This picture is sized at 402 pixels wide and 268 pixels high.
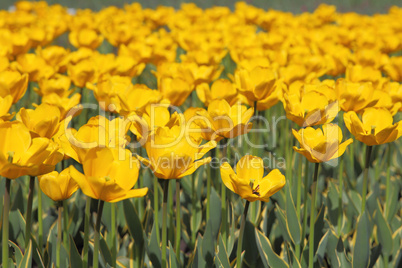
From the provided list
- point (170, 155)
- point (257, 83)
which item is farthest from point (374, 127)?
A: point (170, 155)

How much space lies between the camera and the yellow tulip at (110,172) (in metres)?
1.28

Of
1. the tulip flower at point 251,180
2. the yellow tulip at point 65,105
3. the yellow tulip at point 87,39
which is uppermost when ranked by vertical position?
the yellow tulip at point 87,39

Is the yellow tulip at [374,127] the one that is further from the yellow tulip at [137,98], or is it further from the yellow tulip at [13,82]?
the yellow tulip at [13,82]

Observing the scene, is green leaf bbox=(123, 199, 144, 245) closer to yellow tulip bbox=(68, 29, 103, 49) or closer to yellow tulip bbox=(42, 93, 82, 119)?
yellow tulip bbox=(42, 93, 82, 119)

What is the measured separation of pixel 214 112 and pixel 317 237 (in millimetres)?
745

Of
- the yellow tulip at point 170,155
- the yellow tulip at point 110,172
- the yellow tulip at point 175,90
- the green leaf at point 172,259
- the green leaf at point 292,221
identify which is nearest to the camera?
the yellow tulip at point 110,172

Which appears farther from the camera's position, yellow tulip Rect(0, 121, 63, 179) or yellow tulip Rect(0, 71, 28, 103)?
yellow tulip Rect(0, 71, 28, 103)

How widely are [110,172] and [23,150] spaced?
0.81 feet

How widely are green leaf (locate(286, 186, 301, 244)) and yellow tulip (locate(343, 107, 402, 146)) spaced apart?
38 cm

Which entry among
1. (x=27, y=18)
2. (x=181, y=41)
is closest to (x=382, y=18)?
(x=181, y=41)

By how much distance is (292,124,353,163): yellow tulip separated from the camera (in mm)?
1599

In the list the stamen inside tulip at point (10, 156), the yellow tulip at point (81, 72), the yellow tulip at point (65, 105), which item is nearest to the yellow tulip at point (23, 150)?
the stamen inside tulip at point (10, 156)

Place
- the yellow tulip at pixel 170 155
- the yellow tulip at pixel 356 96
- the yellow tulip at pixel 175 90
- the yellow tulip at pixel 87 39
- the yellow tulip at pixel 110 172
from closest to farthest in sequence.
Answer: the yellow tulip at pixel 110 172 → the yellow tulip at pixel 170 155 → the yellow tulip at pixel 356 96 → the yellow tulip at pixel 175 90 → the yellow tulip at pixel 87 39

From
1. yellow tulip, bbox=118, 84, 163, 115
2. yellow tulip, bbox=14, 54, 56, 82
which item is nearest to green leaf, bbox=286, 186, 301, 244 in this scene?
yellow tulip, bbox=118, 84, 163, 115
